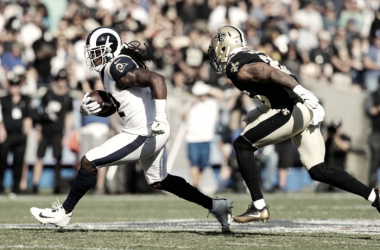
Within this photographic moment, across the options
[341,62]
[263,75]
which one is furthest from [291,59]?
[263,75]

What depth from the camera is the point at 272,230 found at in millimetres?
7184

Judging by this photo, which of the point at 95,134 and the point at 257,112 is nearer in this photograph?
the point at 257,112

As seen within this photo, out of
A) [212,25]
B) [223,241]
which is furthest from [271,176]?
[223,241]

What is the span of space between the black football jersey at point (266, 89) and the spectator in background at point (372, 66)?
1019 cm

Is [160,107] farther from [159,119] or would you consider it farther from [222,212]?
[222,212]

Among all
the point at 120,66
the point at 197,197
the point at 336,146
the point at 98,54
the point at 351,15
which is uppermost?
the point at 351,15

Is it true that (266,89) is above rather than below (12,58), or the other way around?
below

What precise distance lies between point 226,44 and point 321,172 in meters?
1.31

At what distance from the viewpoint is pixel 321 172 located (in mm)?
6617

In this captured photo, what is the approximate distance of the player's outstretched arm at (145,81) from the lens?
641 centimetres

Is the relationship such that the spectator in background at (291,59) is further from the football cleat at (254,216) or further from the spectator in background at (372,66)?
the football cleat at (254,216)

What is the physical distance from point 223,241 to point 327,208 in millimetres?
4490

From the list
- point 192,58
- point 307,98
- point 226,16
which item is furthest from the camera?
point 226,16

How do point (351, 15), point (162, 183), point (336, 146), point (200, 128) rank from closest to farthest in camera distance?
1. point (162, 183)
2. point (200, 128)
3. point (336, 146)
4. point (351, 15)
